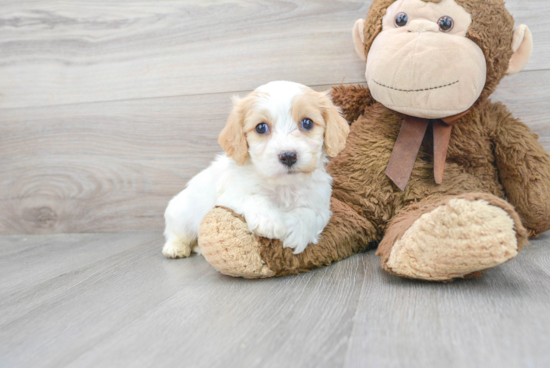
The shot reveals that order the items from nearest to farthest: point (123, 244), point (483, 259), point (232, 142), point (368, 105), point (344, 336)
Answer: point (344, 336) < point (483, 259) < point (232, 142) < point (368, 105) < point (123, 244)

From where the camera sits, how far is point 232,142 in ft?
3.90

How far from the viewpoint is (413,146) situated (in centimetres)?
135

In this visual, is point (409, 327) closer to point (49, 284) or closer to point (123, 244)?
point (49, 284)

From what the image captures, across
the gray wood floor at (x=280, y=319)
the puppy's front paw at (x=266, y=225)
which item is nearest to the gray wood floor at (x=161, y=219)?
the gray wood floor at (x=280, y=319)

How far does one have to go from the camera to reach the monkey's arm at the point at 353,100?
1.52m

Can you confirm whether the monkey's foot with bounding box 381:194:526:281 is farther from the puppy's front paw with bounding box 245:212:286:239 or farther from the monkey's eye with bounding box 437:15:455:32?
the monkey's eye with bounding box 437:15:455:32

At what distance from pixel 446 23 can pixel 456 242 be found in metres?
0.67

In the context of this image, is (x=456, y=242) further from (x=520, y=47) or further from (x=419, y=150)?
(x=520, y=47)

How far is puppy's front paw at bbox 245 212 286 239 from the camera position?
1.13 meters

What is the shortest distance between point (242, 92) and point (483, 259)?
3.94ft

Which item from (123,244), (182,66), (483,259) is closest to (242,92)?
(182,66)

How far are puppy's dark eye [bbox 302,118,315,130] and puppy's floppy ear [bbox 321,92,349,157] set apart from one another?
2.1 inches

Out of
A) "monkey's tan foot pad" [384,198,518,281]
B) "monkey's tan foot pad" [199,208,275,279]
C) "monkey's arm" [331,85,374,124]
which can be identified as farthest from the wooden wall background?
"monkey's tan foot pad" [384,198,518,281]

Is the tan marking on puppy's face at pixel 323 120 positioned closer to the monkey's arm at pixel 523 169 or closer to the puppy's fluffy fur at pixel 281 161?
the puppy's fluffy fur at pixel 281 161
